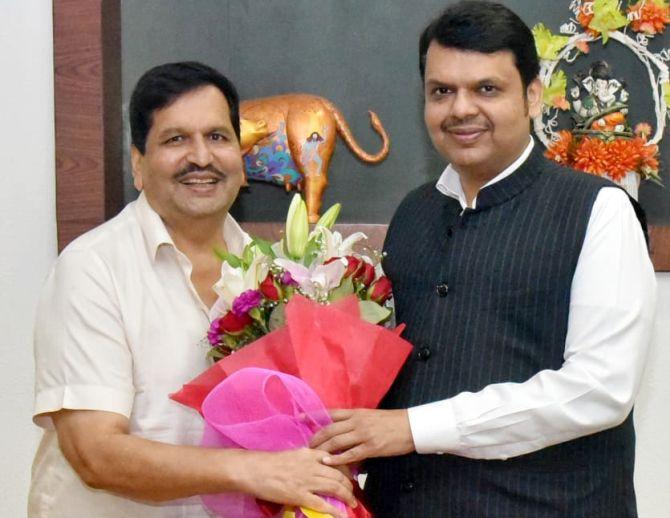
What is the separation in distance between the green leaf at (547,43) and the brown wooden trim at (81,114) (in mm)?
1025

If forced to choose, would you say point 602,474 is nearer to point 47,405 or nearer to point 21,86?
point 47,405

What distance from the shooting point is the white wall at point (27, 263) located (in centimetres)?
212

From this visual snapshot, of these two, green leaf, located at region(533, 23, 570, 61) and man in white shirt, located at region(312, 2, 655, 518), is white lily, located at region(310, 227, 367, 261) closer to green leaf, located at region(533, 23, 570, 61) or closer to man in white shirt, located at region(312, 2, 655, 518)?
man in white shirt, located at region(312, 2, 655, 518)

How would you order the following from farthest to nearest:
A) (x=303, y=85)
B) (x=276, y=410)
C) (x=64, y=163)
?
(x=303, y=85)
(x=64, y=163)
(x=276, y=410)

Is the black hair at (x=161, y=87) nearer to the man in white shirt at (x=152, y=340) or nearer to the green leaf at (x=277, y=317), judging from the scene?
the man in white shirt at (x=152, y=340)

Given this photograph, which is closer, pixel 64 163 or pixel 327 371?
pixel 327 371

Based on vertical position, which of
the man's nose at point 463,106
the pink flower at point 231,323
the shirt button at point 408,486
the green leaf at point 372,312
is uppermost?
the man's nose at point 463,106

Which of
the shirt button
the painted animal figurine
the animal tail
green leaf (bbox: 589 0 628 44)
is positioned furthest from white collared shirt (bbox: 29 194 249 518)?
green leaf (bbox: 589 0 628 44)

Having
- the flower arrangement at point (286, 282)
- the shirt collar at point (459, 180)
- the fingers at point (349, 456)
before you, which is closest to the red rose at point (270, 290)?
the flower arrangement at point (286, 282)

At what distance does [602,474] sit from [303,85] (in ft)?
4.65

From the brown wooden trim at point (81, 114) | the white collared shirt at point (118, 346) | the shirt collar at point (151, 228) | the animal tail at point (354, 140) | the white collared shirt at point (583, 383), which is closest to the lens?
the white collared shirt at point (583, 383)

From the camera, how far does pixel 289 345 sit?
3.96ft

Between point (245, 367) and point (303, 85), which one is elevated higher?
point (303, 85)

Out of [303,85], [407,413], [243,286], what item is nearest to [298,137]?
[303,85]
